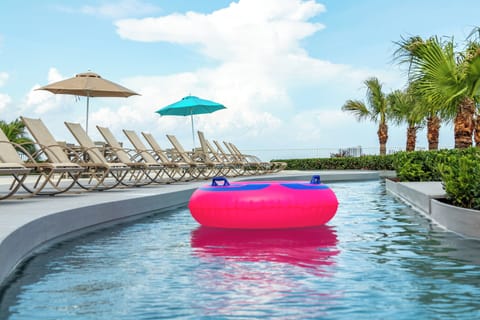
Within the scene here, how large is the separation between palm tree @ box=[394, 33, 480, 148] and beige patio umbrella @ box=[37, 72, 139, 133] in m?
8.21

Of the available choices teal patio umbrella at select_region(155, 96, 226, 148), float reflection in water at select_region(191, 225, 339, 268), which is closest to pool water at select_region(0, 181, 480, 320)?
float reflection in water at select_region(191, 225, 339, 268)

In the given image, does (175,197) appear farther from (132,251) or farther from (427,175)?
(427,175)

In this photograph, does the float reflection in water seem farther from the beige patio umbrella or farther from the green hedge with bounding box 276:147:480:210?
the beige patio umbrella

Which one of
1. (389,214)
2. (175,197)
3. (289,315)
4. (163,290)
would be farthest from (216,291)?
(175,197)

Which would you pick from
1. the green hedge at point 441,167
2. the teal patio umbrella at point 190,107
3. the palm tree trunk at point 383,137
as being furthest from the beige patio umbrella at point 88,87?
the palm tree trunk at point 383,137

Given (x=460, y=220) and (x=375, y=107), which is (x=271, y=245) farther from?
(x=375, y=107)

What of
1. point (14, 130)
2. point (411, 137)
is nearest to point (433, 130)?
point (411, 137)

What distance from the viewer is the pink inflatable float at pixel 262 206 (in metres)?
7.27

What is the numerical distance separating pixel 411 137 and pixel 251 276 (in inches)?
1185

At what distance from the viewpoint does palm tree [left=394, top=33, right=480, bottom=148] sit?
13.6m

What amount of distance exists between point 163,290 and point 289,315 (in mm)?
1033

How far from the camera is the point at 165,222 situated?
827cm

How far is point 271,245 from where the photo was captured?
6.16 metres

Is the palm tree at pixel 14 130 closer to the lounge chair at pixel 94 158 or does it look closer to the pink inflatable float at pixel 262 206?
the lounge chair at pixel 94 158
